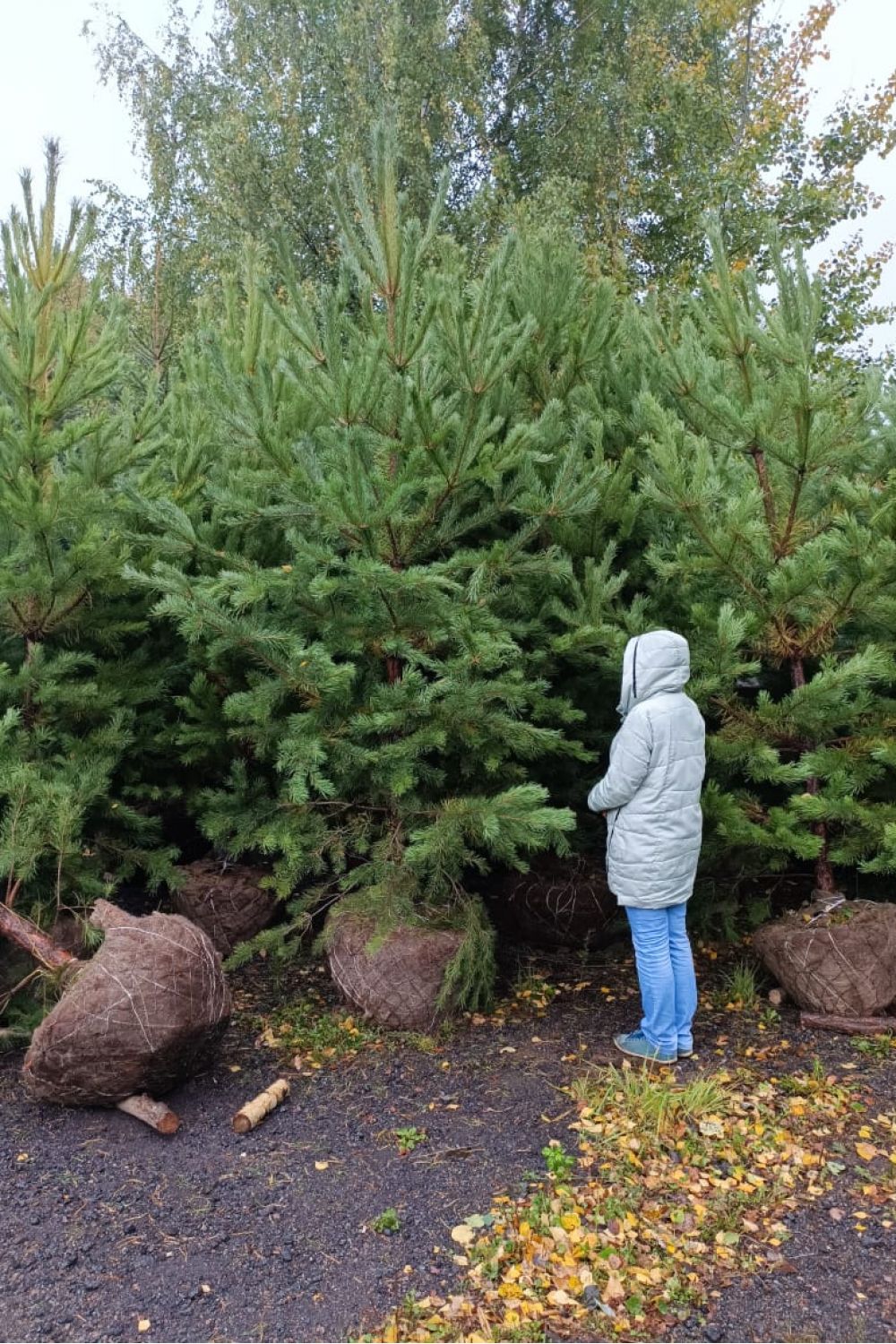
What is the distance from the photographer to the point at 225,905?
18.3ft

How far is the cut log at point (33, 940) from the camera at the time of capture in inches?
171

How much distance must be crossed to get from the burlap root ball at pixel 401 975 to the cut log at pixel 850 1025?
1.66 m

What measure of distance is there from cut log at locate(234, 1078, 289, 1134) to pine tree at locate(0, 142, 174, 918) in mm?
1319

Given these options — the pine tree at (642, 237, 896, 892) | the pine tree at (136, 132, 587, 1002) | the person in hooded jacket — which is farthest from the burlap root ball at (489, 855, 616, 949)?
the person in hooded jacket

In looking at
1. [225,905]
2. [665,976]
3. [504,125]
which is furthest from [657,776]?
[504,125]

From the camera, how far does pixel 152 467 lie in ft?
16.1

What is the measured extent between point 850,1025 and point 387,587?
2877 mm

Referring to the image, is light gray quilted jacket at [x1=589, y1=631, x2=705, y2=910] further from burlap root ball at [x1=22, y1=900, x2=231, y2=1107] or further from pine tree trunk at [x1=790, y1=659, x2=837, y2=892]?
burlap root ball at [x1=22, y1=900, x2=231, y2=1107]

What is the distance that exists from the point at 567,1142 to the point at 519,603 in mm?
2321

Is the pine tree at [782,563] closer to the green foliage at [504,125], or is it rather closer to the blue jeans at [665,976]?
the blue jeans at [665,976]

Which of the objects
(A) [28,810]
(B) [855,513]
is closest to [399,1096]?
(A) [28,810]

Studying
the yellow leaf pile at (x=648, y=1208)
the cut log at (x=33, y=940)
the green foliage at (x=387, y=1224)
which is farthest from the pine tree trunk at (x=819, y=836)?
the cut log at (x=33, y=940)

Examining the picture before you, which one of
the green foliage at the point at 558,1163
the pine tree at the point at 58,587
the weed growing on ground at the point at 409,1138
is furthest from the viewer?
the pine tree at the point at 58,587

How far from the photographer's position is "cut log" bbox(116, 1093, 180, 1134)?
384cm
